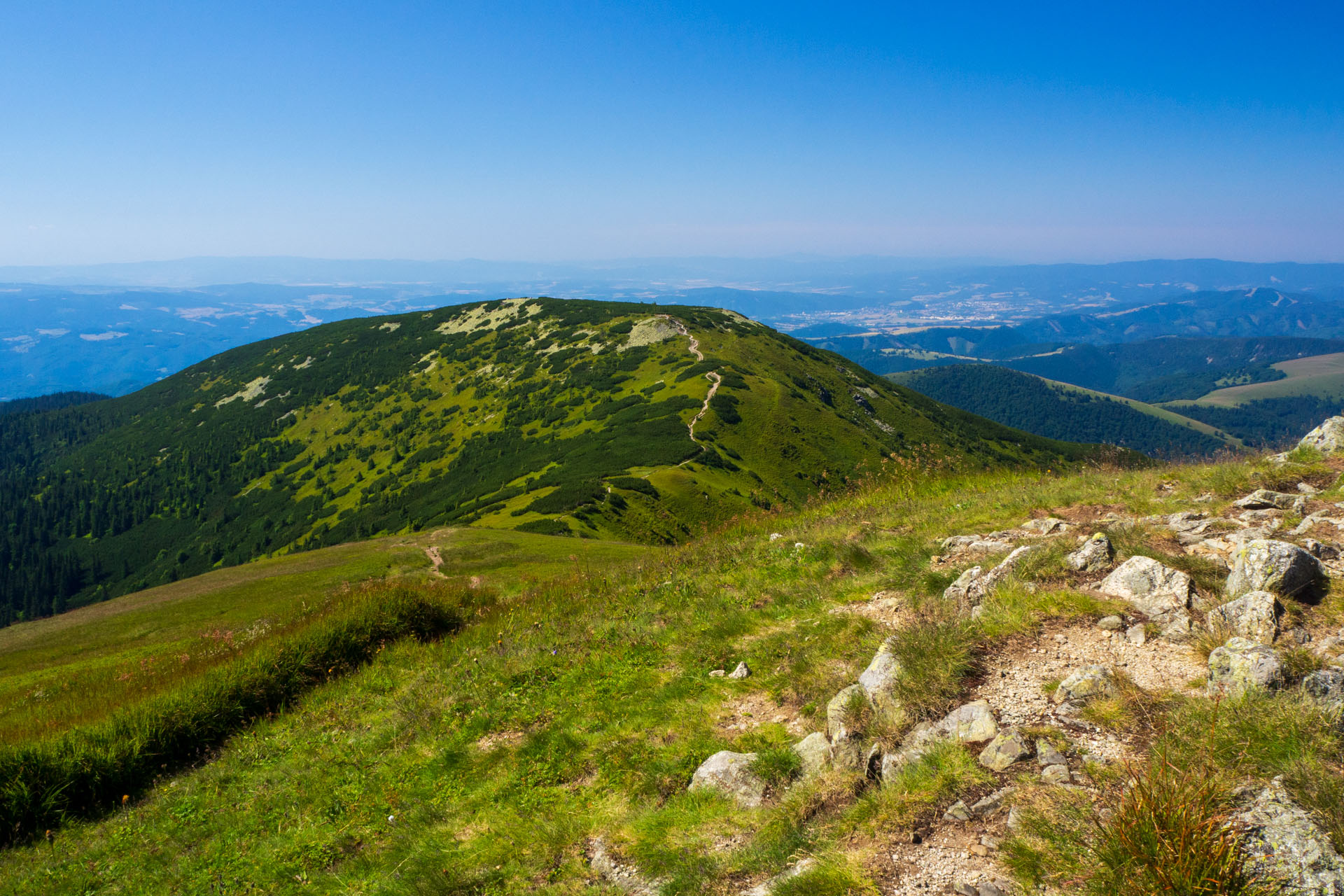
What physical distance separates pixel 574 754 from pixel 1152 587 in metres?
6.83

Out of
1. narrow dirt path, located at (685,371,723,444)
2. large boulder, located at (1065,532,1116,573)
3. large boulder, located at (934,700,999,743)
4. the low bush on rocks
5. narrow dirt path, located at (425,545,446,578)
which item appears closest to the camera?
the low bush on rocks

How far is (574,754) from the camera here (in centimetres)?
715

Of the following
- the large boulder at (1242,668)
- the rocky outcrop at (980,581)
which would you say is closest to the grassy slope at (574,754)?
the rocky outcrop at (980,581)

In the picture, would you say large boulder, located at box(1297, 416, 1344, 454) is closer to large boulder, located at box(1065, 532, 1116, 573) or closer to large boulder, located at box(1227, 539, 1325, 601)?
large boulder, located at box(1065, 532, 1116, 573)

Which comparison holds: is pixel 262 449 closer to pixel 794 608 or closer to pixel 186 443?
pixel 186 443

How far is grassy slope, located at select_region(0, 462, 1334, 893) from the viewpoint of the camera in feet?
17.6

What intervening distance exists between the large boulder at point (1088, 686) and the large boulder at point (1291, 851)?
1.67 m

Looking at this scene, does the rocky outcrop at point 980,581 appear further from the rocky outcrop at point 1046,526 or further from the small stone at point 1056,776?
the small stone at point 1056,776

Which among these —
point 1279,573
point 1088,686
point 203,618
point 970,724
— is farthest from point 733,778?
point 203,618

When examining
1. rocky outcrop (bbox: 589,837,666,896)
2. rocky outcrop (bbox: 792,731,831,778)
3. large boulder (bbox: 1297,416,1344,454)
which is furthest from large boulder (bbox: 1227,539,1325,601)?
large boulder (bbox: 1297,416,1344,454)

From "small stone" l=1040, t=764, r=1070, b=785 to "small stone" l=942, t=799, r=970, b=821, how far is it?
2.11 feet

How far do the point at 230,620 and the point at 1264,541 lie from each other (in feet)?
131

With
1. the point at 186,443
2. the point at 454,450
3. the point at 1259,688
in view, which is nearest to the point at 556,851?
the point at 1259,688

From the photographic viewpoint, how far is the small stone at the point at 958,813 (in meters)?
4.50
